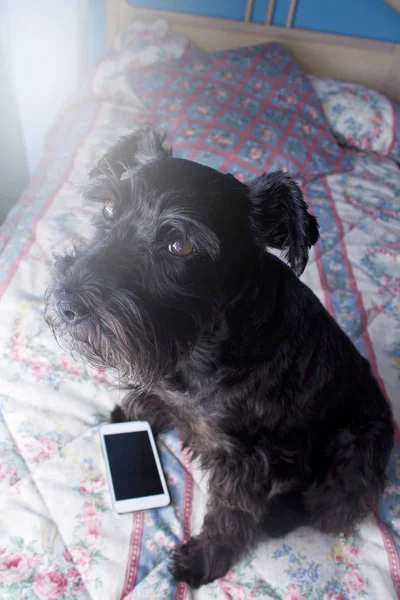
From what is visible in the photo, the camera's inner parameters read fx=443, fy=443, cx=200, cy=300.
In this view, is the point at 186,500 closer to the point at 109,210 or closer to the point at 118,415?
the point at 118,415

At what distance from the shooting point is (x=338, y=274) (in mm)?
2152

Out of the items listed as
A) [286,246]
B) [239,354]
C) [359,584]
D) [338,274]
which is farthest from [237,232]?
[338,274]

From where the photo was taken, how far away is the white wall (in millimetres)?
2572

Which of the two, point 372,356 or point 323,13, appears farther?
point 323,13

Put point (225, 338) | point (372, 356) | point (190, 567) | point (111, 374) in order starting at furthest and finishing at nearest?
point (372, 356) < point (111, 374) < point (190, 567) < point (225, 338)

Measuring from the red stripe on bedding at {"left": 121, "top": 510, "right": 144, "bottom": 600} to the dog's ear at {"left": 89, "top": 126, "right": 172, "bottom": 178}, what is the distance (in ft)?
3.38

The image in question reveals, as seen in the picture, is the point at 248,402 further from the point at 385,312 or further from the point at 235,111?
the point at 235,111

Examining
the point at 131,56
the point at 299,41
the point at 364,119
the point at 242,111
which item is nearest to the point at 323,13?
the point at 299,41

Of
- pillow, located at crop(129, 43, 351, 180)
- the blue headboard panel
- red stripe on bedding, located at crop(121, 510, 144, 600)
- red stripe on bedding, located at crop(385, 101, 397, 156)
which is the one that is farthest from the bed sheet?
the blue headboard panel

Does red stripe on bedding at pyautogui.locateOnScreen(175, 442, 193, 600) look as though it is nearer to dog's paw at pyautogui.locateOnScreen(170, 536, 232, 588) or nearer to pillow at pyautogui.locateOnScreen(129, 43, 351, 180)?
dog's paw at pyautogui.locateOnScreen(170, 536, 232, 588)

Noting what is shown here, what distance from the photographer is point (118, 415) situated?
162cm

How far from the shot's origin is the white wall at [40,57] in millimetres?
2572

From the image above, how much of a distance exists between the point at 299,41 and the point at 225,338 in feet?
8.88

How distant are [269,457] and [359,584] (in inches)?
17.7
